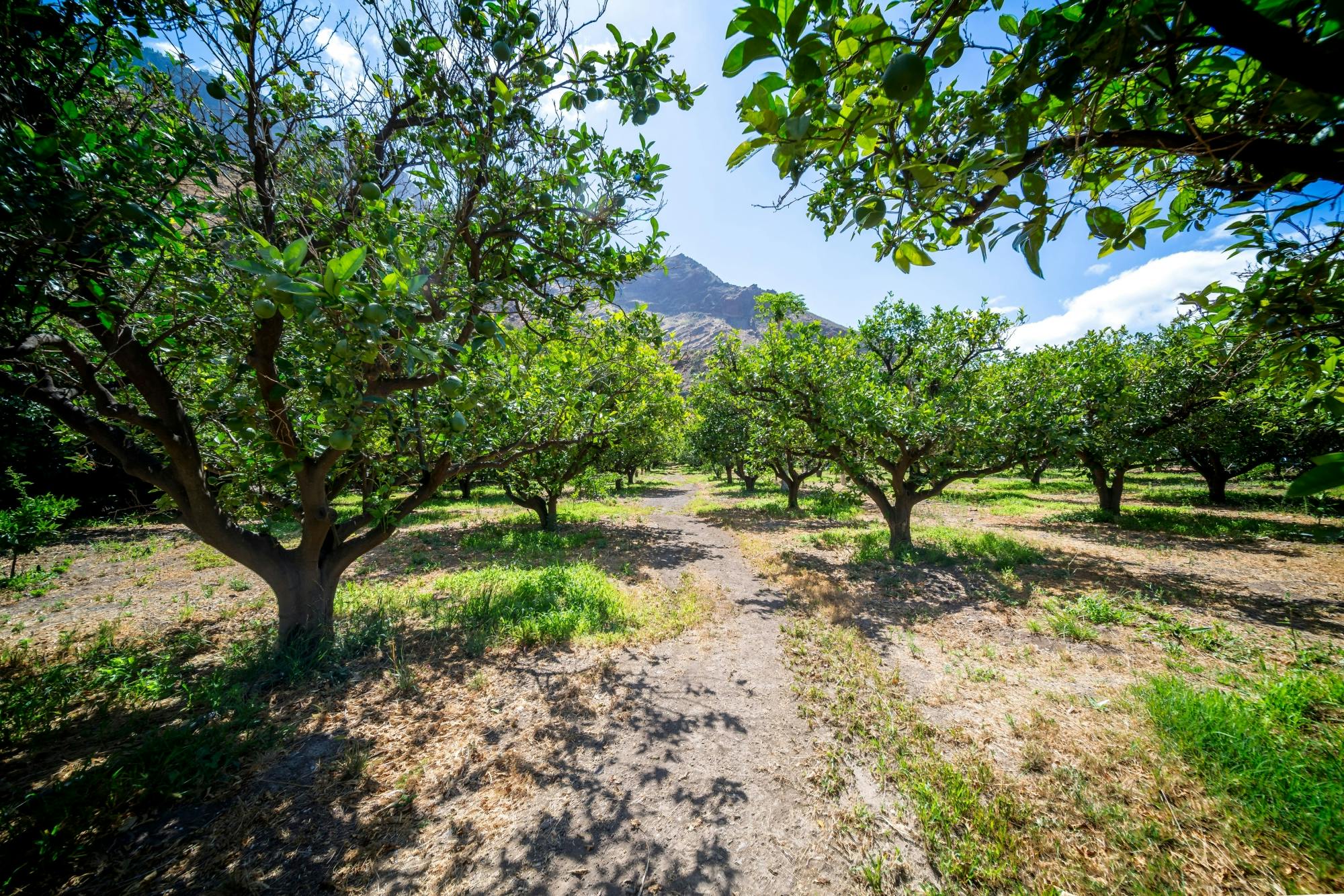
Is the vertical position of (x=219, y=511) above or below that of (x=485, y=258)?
below

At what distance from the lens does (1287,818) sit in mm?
3279

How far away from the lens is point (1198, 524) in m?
16.2

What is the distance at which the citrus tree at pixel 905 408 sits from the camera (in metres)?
10.7

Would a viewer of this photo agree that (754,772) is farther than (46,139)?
Yes

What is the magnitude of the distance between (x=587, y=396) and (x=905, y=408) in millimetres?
7693

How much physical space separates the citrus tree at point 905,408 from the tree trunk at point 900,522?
1.0 inches

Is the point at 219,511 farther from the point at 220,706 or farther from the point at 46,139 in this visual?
the point at 46,139

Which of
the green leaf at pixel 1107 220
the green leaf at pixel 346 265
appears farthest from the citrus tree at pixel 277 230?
the green leaf at pixel 1107 220

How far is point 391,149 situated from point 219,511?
499 centimetres

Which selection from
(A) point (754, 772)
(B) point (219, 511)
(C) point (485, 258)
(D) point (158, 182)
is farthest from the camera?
(B) point (219, 511)

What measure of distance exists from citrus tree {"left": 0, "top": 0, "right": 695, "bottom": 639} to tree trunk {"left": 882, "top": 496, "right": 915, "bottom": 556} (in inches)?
444

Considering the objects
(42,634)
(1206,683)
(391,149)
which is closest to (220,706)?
(42,634)

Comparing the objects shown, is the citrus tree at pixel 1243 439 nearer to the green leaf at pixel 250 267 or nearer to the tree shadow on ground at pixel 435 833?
the tree shadow on ground at pixel 435 833

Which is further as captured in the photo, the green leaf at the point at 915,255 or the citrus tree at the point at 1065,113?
the green leaf at the point at 915,255
